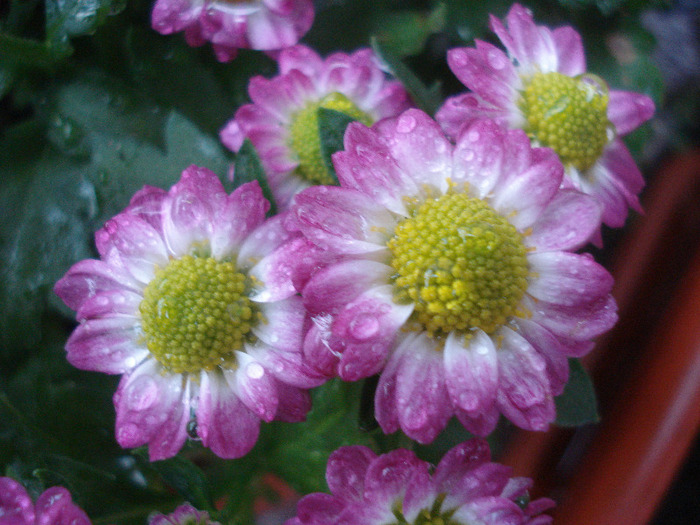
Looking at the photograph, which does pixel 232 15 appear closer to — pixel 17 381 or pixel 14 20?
pixel 14 20

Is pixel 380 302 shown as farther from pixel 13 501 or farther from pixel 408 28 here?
pixel 408 28

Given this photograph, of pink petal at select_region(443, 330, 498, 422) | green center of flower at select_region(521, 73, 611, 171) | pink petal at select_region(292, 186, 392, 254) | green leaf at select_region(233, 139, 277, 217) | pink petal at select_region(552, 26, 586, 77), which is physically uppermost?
pink petal at select_region(552, 26, 586, 77)

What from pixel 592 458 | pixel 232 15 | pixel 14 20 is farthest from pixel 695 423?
pixel 14 20

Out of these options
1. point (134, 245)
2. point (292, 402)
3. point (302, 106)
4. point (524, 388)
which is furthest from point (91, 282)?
point (524, 388)

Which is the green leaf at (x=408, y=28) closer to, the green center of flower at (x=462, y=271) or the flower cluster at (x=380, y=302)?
the flower cluster at (x=380, y=302)

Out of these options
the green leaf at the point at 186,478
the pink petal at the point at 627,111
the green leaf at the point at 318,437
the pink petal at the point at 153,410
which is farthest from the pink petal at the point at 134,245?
the pink petal at the point at 627,111

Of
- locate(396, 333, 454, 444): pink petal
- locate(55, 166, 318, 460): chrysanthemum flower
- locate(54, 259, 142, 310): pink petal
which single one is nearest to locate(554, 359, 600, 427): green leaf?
locate(396, 333, 454, 444): pink petal

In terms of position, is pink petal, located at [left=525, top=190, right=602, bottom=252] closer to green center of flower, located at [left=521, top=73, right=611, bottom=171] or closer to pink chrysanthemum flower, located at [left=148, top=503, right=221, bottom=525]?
green center of flower, located at [left=521, top=73, right=611, bottom=171]
